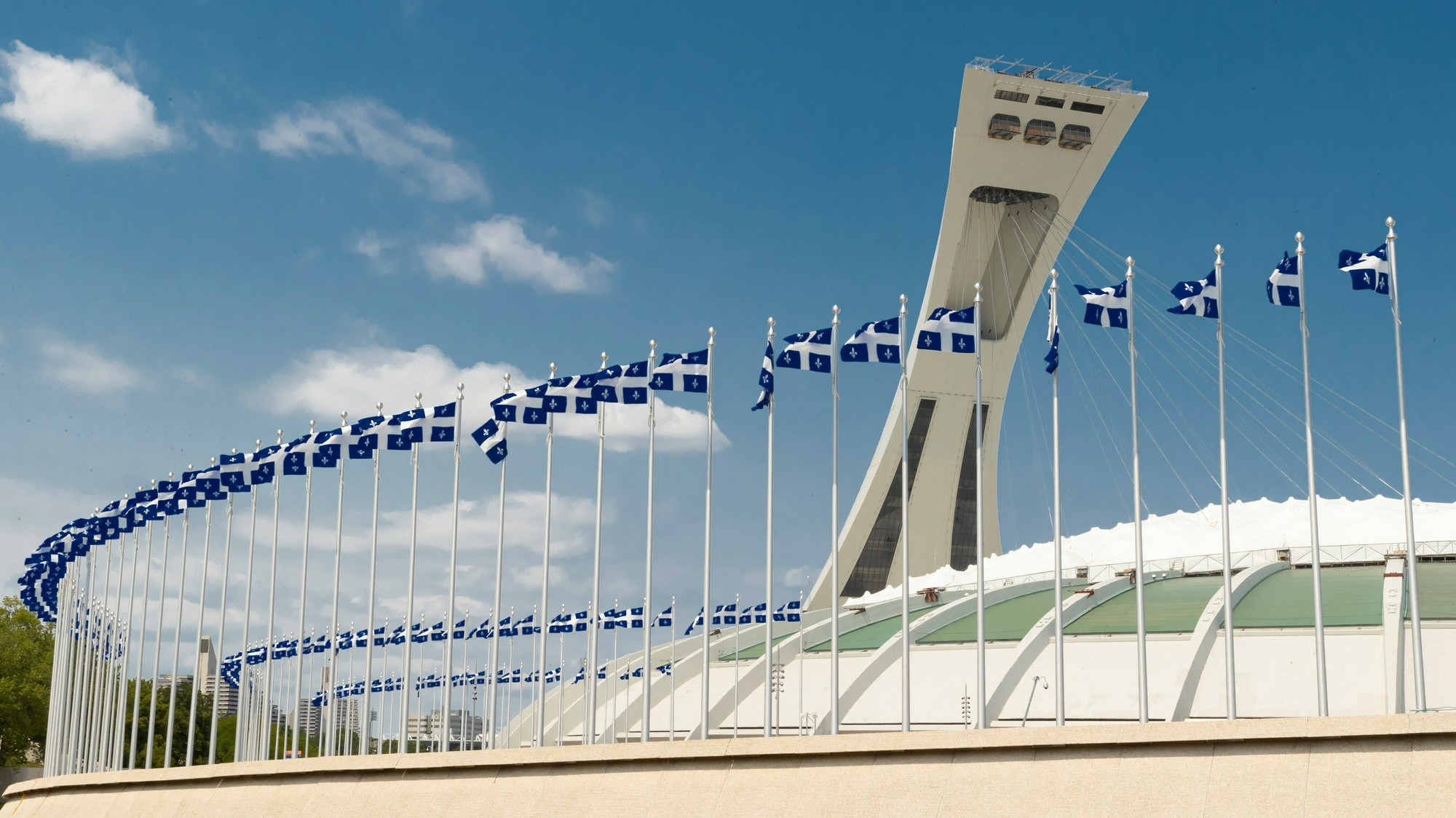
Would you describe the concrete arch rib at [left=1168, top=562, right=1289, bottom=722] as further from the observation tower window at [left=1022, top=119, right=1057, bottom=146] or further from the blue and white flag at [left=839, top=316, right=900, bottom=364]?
the observation tower window at [left=1022, top=119, right=1057, bottom=146]

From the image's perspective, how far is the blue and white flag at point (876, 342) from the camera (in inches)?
1051

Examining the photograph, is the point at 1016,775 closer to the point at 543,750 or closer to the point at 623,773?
the point at 623,773

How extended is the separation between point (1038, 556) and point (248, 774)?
83.3 ft

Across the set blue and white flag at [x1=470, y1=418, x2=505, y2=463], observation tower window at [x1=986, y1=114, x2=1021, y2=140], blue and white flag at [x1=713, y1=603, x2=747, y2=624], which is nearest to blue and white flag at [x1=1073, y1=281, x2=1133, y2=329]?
blue and white flag at [x1=470, y1=418, x2=505, y2=463]

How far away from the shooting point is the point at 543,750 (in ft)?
75.6

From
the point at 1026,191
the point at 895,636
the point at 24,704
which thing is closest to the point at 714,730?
the point at 895,636

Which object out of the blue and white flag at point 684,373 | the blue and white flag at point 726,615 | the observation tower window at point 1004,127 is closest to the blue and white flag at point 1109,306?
the blue and white flag at point 684,373

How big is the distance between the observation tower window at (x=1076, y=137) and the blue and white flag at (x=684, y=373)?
2798 cm

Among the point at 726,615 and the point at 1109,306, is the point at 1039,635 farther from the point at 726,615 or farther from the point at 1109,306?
the point at 726,615

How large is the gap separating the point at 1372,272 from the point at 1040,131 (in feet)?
A: 103

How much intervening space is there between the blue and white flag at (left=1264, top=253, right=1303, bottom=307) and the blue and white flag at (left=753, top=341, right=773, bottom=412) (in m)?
9.28

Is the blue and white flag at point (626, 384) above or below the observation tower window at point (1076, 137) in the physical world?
below

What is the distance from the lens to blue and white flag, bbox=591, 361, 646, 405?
96.5 feet

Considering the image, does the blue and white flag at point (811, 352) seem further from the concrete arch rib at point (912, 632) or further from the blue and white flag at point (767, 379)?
the concrete arch rib at point (912, 632)
